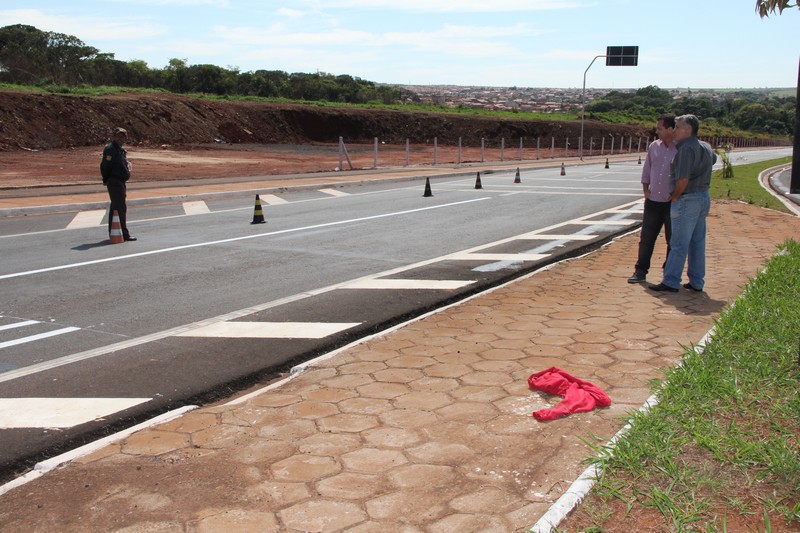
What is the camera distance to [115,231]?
39.3 ft

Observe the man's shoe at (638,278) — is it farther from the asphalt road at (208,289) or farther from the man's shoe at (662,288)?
the asphalt road at (208,289)

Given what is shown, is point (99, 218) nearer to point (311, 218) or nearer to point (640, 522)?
point (311, 218)

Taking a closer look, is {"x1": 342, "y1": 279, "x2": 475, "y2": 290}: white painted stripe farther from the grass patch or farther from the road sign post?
the road sign post

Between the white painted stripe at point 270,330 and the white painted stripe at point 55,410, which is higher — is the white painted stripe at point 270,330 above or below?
above

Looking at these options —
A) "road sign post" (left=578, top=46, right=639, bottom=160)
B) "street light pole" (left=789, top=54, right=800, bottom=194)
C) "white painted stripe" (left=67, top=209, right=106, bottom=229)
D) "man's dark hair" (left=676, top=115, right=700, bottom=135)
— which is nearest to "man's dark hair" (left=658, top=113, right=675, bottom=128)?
"man's dark hair" (left=676, top=115, right=700, bottom=135)

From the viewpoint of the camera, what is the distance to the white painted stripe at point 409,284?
8656 millimetres

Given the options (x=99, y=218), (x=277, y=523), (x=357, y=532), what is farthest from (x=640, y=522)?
(x=99, y=218)

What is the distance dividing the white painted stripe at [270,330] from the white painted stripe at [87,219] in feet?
27.9

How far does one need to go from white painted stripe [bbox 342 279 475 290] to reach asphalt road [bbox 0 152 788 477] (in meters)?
0.02

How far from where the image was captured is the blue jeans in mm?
7863

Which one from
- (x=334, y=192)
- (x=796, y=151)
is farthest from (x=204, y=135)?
(x=796, y=151)

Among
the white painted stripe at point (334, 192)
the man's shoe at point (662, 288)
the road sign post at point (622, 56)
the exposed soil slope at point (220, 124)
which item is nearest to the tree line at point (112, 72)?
the exposed soil slope at point (220, 124)

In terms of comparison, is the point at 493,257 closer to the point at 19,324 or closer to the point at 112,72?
the point at 19,324

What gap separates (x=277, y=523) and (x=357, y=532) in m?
0.36
